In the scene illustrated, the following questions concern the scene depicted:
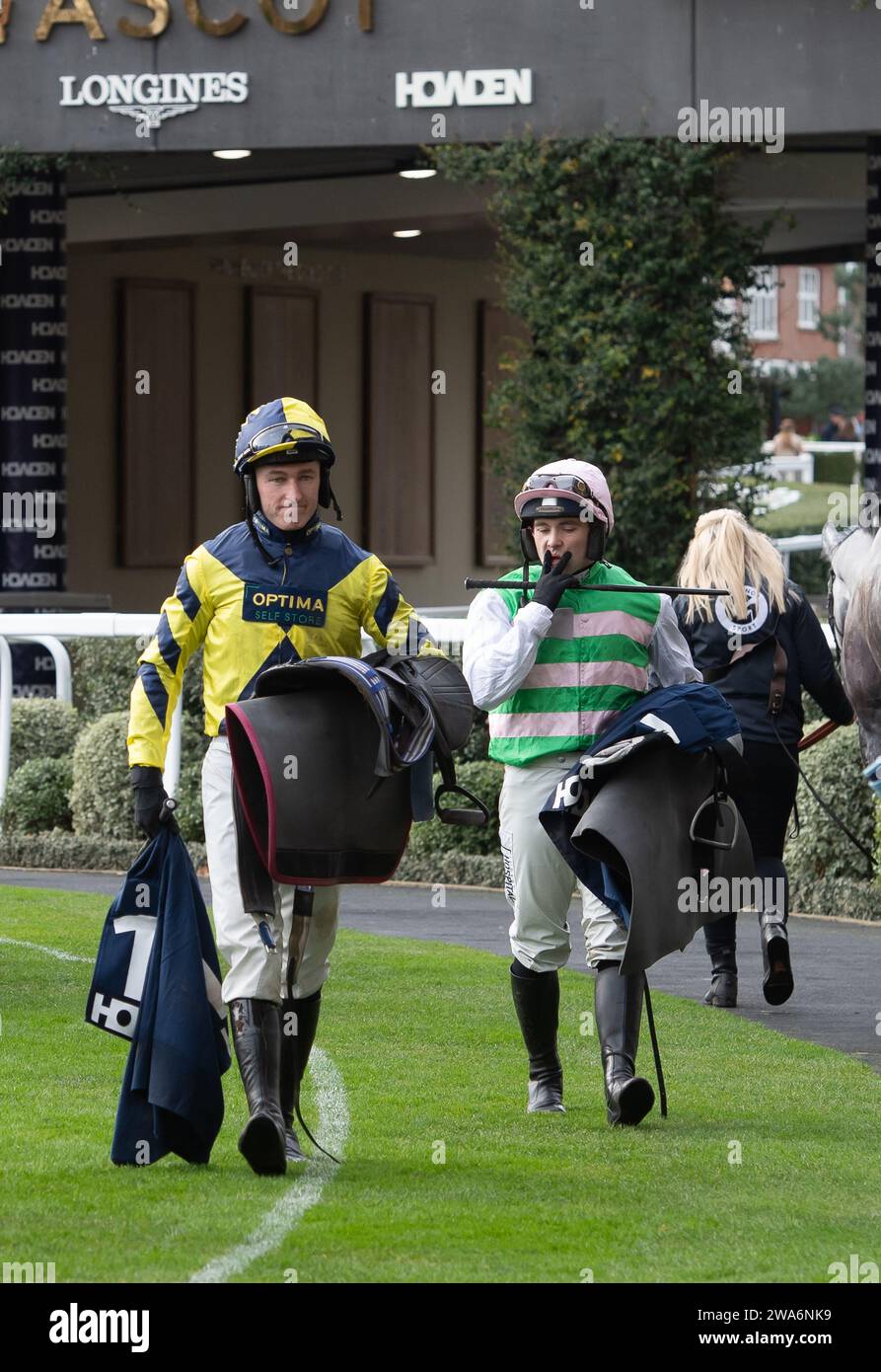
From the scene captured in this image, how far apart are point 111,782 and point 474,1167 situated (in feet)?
29.7

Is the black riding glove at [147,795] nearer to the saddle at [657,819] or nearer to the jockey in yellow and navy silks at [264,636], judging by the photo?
the jockey in yellow and navy silks at [264,636]

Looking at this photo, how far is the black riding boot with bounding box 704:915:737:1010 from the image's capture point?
31.2 feet

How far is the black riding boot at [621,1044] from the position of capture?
22.9 ft

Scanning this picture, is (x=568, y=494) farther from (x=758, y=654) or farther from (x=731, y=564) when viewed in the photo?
(x=758, y=654)

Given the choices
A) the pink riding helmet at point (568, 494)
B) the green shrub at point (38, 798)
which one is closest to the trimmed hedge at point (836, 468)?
the green shrub at point (38, 798)

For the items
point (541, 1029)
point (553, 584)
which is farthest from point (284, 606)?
point (541, 1029)

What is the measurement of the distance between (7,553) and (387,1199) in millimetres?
14323

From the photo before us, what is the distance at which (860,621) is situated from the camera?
21.8 ft

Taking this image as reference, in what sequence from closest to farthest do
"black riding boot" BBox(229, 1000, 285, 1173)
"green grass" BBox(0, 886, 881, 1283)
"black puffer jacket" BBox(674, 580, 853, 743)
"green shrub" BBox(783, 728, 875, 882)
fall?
"green grass" BBox(0, 886, 881, 1283) < "black riding boot" BBox(229, 1000, 285, 1173) < "black puffer jacket" BBox(674, 580, 853, 743) < "green shrub" BBox(783, 728, 875, 882)

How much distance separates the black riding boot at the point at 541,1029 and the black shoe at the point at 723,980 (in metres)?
2.29

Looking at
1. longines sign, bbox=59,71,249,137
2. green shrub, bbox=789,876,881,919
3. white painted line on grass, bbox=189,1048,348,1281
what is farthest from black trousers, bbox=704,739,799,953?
longines sign, bbox=59,71,249,137

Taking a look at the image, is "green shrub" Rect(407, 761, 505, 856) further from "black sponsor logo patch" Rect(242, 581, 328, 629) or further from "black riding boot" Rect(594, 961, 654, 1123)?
"black sponsor logo patch" Rect(242, 581, 328, 629)

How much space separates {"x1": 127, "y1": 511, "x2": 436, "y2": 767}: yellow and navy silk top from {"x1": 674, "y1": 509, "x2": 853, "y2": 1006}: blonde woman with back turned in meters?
2.92

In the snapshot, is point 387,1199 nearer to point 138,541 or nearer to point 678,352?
point 678,352
